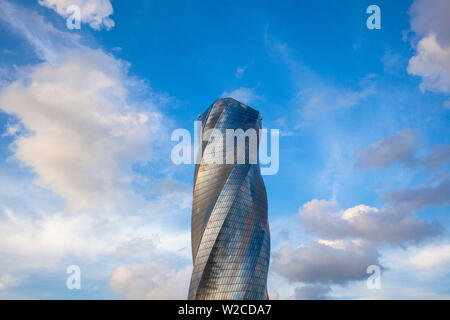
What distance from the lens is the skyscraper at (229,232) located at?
176 feet

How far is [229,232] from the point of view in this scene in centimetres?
5509

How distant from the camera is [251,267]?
55188mm

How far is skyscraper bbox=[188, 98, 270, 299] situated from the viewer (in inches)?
2110

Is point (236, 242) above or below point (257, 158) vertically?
below
